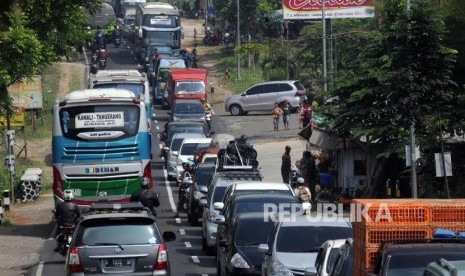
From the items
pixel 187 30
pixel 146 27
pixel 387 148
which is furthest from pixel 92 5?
pixel 187 30

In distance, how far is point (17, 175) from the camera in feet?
150

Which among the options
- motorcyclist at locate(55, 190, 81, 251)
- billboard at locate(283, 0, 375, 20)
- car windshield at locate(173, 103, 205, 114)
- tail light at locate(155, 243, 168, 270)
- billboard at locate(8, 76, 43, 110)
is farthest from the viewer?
billboard at locate(283, 0, 375, 20)

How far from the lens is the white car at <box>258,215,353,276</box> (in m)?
17.4

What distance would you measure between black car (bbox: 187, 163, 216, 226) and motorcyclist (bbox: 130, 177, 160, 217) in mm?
3055

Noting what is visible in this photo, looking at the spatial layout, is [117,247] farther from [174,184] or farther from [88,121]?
[174,184]

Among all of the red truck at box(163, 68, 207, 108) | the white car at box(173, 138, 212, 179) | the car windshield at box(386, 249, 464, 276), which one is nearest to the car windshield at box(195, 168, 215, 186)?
the white car at box(173, 138, 212, 179)

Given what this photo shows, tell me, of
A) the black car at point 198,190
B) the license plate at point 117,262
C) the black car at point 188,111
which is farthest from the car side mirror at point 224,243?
the black car at point 188,111

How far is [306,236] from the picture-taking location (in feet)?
60.0

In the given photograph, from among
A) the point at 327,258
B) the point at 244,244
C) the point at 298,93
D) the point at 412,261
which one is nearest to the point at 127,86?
the point at 298,93

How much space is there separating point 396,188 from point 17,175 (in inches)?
675

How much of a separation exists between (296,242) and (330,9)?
144 feet

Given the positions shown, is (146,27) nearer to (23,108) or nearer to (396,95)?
(23,108)

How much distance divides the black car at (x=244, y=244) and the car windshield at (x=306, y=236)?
131cm

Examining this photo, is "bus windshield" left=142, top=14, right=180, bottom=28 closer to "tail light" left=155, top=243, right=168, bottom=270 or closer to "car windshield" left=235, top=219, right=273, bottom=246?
"car windshield" left=235, top=219, right=273, bottom=246
